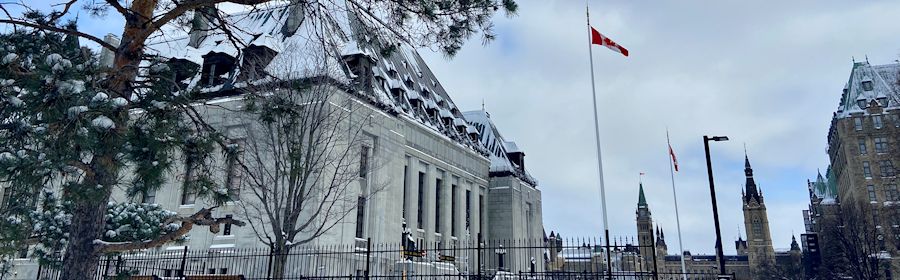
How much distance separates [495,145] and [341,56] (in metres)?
44.7

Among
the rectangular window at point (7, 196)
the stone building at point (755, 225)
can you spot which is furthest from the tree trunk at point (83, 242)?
the stone building at point (755, 225)

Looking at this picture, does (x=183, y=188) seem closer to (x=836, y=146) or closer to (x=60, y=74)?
(x=60, y=74)

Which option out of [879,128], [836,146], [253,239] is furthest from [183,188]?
[836,146]

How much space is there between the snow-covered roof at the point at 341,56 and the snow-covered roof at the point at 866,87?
54.7 meters

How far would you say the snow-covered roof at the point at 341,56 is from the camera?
944 cm

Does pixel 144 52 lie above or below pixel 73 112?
above

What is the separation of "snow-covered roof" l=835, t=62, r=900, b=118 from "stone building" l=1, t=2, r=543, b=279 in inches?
1874

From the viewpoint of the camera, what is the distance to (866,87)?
2936 inches

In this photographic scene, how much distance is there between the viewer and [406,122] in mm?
36500

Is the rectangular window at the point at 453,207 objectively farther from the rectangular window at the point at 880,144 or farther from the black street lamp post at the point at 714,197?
the rectangular window at the point at 880,144

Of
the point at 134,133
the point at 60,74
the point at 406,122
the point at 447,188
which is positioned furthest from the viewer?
the point at 447,188

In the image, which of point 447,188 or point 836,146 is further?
point 836,146

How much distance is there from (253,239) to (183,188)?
1952 cm

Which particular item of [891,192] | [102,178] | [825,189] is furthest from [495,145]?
[825,189]
